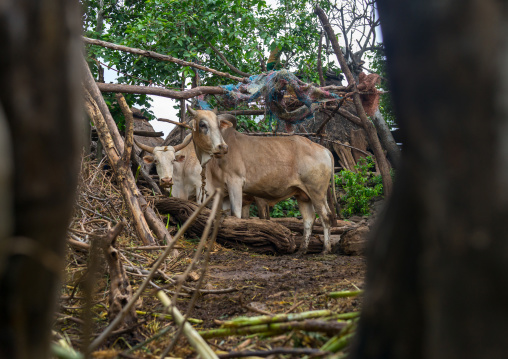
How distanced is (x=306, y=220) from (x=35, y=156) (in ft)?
27.6

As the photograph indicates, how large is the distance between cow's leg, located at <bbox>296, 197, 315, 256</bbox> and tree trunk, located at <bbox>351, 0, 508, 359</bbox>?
283 inches

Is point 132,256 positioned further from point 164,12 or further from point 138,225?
point 164,12

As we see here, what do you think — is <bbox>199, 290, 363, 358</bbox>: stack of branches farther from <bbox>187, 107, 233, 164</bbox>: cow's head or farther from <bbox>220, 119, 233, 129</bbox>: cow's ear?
<bbox>220, 119, 233, 129</bbox>: cow's ear

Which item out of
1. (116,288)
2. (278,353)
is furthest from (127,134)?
(278,353)

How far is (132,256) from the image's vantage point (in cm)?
419

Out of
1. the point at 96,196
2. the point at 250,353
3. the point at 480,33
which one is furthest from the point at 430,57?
the point at 96,196

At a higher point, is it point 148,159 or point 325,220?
point 148,159

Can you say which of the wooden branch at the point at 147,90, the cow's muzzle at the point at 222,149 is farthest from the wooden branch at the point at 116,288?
the cow's muzzle at the point at 222,149

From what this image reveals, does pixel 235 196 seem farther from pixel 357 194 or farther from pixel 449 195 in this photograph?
pixel 449 195

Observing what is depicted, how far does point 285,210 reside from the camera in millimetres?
13844

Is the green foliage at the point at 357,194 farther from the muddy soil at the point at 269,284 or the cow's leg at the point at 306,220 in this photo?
the muddy soil at the point at 269,284

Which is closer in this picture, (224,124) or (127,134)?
(127,134)

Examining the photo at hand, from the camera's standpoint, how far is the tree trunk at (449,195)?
2.87 feet

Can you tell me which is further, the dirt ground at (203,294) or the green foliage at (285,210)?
the green foliage at (285,210)
